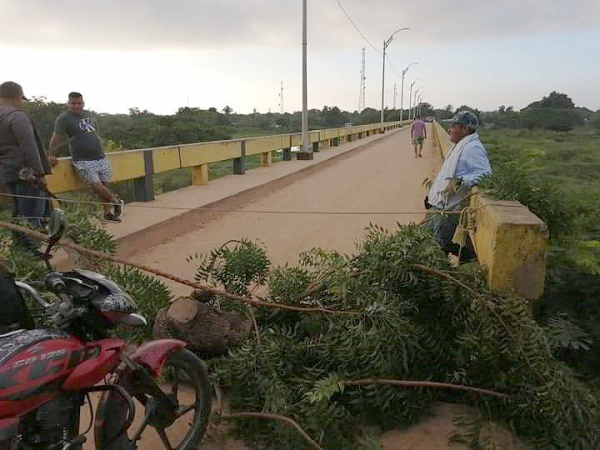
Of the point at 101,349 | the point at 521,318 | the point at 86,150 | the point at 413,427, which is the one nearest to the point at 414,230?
the point at 521,318

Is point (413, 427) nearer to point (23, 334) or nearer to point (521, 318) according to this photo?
point (521, 318)

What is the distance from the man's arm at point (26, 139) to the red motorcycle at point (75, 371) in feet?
10.3

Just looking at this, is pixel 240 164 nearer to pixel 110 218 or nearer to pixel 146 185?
pixel 146 185

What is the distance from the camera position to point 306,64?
17578 mm

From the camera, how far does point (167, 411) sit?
105 inches

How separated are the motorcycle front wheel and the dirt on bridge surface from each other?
0.43 ft

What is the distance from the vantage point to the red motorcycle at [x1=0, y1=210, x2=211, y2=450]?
2.03 m

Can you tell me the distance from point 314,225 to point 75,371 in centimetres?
601

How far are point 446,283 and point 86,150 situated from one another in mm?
5023

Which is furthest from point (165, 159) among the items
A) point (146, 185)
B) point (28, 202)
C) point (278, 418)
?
point (278, 418)

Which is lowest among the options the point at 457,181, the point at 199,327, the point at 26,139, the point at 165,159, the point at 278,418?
the point at 278,418

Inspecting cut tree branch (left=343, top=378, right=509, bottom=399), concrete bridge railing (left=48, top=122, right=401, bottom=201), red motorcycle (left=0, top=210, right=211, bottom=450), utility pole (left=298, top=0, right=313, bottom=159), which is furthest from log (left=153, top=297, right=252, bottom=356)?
utility pole (left=298, top=0, right=313, bottom=159)

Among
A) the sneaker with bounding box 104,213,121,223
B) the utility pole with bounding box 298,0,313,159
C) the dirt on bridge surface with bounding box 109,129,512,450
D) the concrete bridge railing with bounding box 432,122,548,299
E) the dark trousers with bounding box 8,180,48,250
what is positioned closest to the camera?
the dirt on bridge surface with bounding box 109,129,512,450

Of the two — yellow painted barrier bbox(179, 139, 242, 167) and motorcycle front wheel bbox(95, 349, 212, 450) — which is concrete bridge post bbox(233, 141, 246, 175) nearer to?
yellow painted barrier bbox(179, 139, 242, 167)
